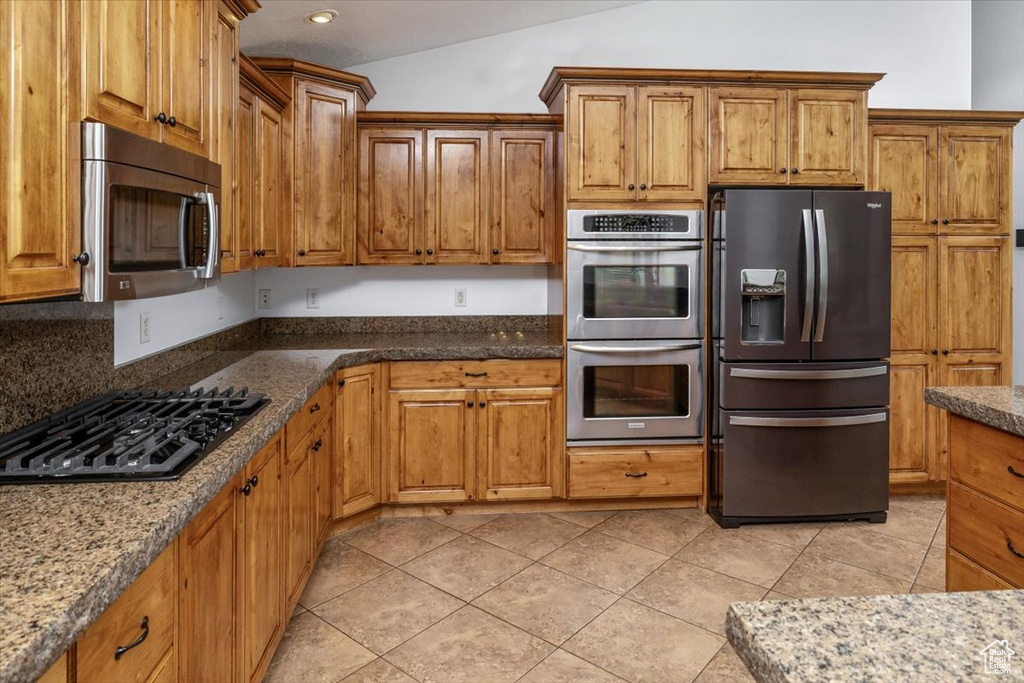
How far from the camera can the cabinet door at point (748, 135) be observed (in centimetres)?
343

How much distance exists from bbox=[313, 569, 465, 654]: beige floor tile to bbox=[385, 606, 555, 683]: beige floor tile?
0.07 m

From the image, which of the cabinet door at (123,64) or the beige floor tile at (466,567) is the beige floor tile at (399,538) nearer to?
the beige floor tile at (466,567)

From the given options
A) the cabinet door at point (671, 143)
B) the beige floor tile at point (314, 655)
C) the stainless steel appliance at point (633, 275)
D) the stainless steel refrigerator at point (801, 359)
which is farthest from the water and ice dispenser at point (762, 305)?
the beige floor tile at point (314, 655)

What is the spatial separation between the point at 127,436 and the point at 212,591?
427mm

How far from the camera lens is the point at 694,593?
8.76 ft

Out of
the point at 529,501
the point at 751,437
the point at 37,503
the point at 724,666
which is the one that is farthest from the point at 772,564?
the point at 37,503

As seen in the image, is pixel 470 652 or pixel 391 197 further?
pixel 391 197

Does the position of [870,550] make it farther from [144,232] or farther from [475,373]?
[144,232]

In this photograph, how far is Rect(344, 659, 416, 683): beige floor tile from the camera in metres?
2.11

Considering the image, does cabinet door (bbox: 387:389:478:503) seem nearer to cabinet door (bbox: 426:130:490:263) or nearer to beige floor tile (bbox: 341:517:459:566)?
beige floor tile (bbox: 341:517:459:566)

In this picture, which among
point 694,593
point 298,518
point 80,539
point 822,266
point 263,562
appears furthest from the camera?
point 822,266

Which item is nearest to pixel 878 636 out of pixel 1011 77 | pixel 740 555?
pixel 740 555

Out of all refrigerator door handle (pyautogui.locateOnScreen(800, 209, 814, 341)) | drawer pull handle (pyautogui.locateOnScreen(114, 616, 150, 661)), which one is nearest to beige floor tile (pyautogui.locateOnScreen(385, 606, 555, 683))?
drawer pull handle (pyautogui.locateOnScreen(114, 616, 150, 661))

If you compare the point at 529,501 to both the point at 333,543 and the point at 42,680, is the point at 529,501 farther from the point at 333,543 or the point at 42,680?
the point at 42,680
